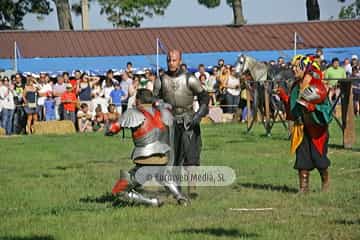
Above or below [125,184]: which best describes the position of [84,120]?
below

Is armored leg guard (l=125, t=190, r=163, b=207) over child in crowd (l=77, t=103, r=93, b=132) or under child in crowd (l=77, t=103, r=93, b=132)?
over

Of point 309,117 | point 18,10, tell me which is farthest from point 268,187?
point 18,10

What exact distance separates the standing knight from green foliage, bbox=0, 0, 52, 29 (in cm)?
4740

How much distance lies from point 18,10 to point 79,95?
110ft

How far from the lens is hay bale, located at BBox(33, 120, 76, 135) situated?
1031 inches

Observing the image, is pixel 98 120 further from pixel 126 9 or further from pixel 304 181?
pixel 126 9

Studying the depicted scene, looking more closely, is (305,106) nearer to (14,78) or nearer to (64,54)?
(14,78)

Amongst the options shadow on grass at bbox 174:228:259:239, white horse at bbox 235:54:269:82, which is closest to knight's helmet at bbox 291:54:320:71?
shadow on grass at bbox 174:228:259:239

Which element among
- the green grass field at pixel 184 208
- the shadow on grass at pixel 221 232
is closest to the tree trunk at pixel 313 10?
the green grass field at pixel 184 208

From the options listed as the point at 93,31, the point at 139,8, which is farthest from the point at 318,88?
the point at 139,8

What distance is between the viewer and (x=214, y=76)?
90.6ft

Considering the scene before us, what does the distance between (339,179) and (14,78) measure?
1550 centimetres

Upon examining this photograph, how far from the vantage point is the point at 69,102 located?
26469mm

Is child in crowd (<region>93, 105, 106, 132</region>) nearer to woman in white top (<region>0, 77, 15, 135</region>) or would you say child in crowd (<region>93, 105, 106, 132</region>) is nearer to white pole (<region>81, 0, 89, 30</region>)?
woman in white top (<region>0, 77, 15, 135</region>)
